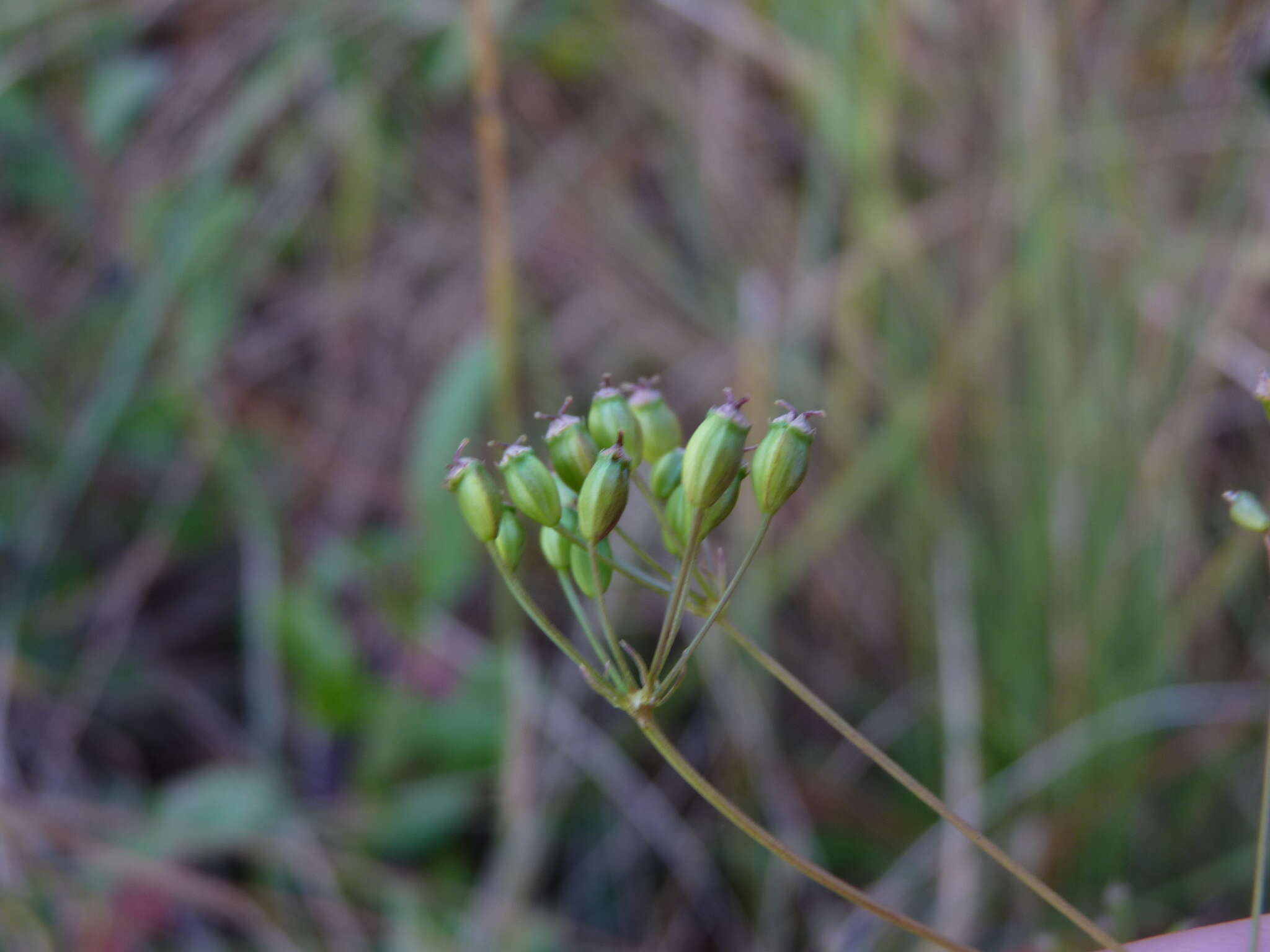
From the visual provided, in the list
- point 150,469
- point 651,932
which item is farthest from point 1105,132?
point 150,469

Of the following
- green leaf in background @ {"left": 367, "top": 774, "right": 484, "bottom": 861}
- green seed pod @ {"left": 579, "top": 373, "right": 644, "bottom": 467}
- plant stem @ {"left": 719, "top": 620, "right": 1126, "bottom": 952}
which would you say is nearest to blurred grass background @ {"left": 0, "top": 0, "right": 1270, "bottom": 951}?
green leaf in background @ {"left": 367, "top": 774, "right": 484, "bottom": 861}

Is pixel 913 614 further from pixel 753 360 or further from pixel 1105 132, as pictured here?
pixel 1105 132

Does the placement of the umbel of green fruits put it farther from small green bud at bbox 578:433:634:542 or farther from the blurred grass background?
the blurred grass background

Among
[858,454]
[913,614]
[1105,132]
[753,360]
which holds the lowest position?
[913,614]

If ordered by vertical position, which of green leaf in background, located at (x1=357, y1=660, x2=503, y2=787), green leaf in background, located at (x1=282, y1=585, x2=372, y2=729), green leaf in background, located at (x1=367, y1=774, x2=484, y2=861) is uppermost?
green leaf in background, located at (x1=282, y1=585, x2=372, y2=729)

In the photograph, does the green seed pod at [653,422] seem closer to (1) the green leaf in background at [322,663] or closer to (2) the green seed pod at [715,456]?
(2) the green seed pod at [715,456]

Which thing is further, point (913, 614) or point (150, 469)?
point (150, 469)

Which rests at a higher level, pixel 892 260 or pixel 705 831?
pixel 892 260
